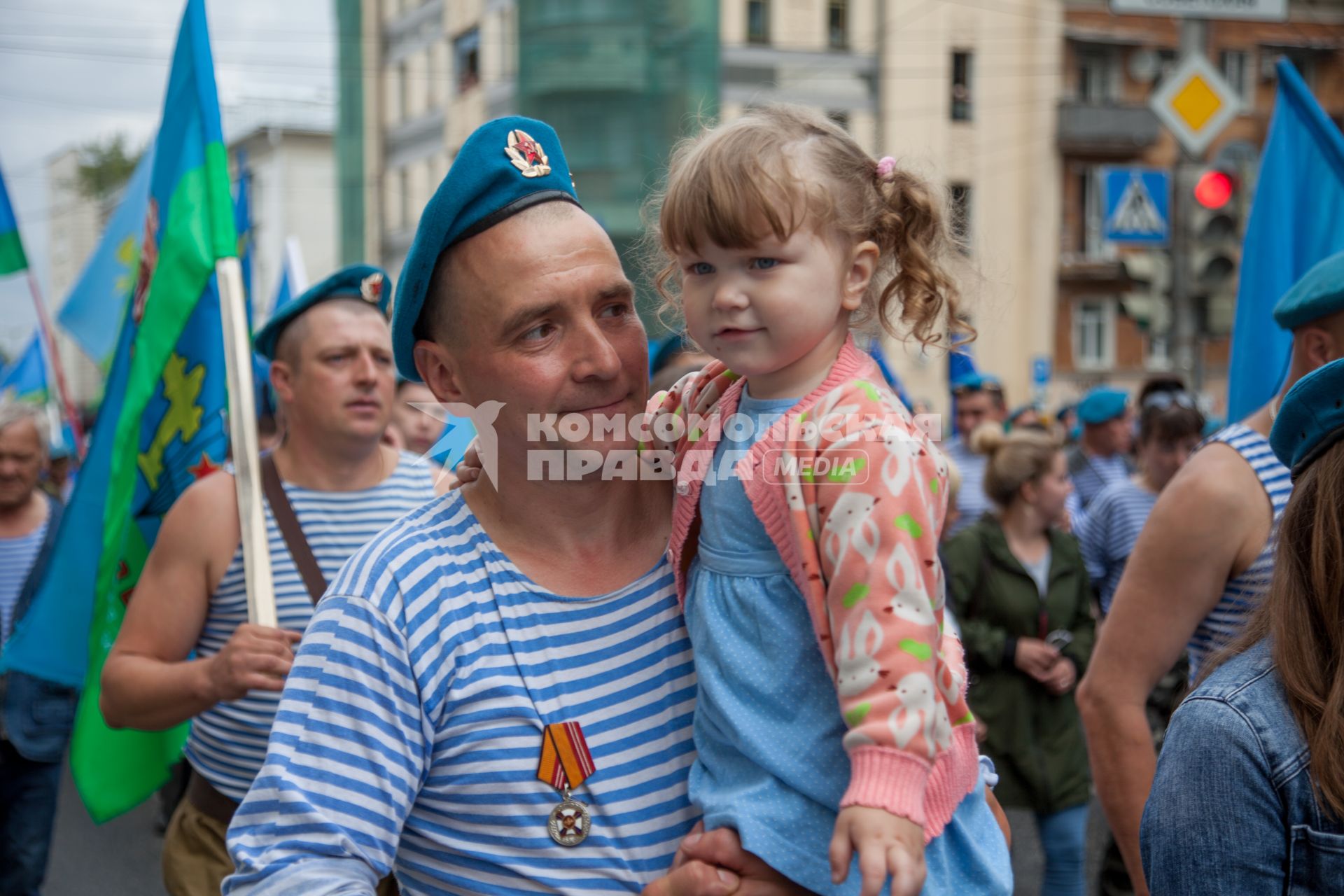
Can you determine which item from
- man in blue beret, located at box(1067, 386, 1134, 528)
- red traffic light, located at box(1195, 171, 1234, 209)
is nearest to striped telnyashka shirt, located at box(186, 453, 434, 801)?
man in blue beret, located at box(1067, 386, 1134, 528)

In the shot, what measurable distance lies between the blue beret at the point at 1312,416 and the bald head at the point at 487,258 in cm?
105

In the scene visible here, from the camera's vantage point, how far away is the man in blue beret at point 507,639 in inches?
71.1

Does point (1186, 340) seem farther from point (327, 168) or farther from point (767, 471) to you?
point (327, 168)

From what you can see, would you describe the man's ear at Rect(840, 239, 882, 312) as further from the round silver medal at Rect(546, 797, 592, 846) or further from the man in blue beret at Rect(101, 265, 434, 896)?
the man in blue beret at Rect(101, 265, 434, 896)

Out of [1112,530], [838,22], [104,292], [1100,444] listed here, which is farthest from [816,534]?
[838,22]

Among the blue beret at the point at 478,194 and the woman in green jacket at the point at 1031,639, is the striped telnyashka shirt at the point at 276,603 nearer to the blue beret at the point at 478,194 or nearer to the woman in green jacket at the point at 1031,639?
the blue beret at the point at 478,194

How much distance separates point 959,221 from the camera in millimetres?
2406

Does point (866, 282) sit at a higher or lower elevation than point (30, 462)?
higher

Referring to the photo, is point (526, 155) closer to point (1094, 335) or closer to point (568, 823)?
point (568, 823)

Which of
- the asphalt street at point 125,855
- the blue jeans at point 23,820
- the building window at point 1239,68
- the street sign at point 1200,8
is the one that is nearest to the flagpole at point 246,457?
the blue jeans at point 23,820

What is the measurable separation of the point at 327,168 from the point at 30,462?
3962 cm

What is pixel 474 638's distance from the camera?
1.89 meters

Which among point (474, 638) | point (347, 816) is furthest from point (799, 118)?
point (347, 816)

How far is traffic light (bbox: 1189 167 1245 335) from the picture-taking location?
388 inches
